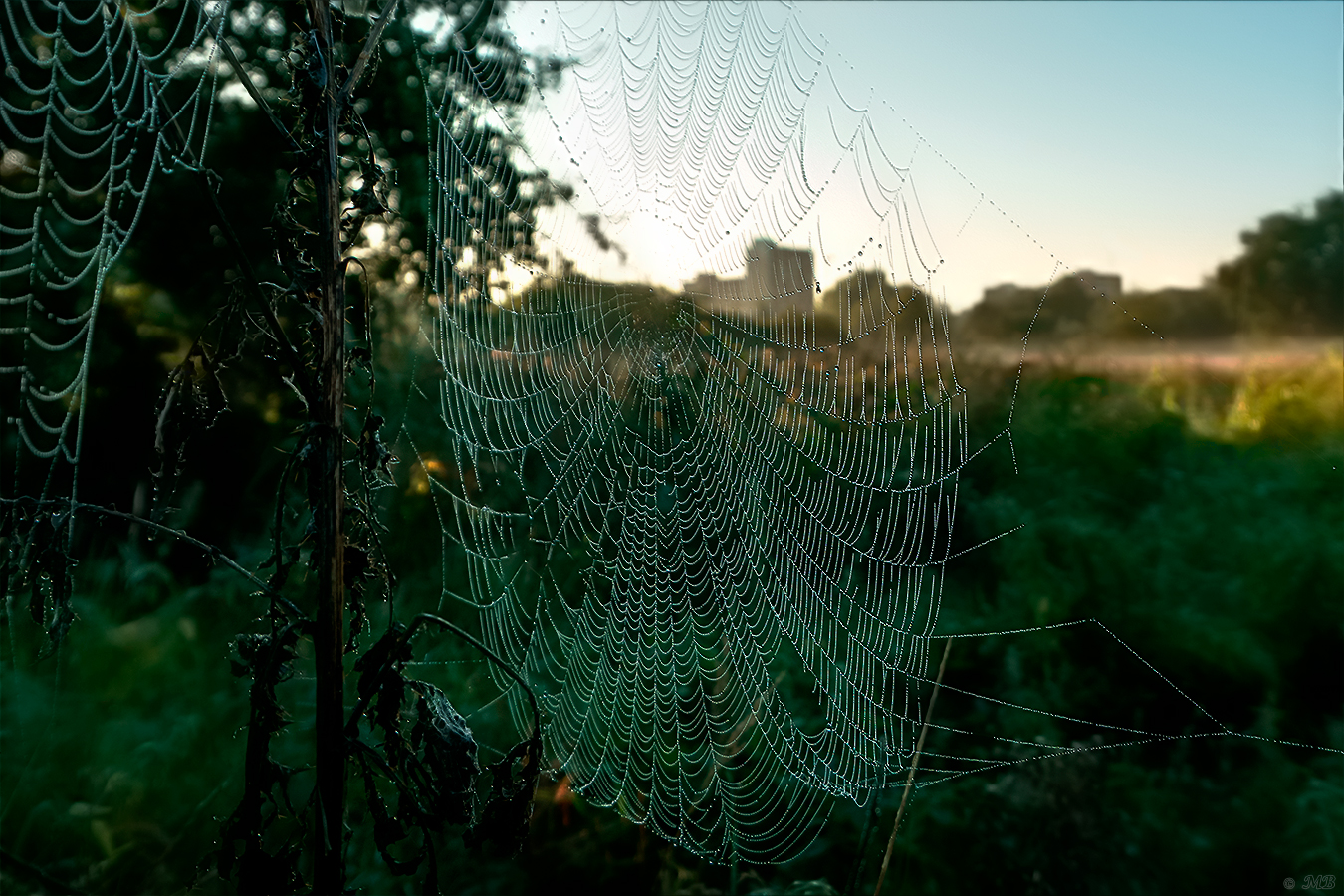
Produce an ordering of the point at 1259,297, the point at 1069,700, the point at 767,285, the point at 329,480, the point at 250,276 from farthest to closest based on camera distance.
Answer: the point at 1069,700 < the point at 1259,297 < the point at 767,285 < the point at 329,480 < the point at 250,276

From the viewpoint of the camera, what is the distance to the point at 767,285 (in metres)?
3.77

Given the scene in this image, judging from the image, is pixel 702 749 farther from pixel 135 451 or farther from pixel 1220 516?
pixel 135 451

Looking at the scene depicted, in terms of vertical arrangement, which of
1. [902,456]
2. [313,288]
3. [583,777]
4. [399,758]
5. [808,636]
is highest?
[313,288]

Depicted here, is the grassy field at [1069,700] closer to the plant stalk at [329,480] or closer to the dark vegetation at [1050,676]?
the dark vegetation at [1050,676]

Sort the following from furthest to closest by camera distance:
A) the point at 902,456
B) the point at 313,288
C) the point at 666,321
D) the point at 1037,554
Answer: the point at 1037,554 → the point at 666,321 → the point at 902,456 → the point at 313,288

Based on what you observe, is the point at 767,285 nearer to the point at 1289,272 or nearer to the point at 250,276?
the point at 250,276

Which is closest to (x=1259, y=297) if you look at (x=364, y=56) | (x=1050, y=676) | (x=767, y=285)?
(x=1050, y=676)

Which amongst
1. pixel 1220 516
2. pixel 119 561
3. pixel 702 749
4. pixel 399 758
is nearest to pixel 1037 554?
pixel 1220 516

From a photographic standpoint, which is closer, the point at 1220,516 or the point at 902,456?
the point at 902,456

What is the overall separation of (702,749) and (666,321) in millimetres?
2181

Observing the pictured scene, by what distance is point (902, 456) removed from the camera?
4.11m

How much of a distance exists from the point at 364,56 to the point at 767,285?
215cm

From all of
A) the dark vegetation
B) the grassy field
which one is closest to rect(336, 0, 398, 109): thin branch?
the dark vegetation

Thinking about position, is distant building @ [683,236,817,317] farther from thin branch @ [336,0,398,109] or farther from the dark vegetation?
thin branch @ [336,0,398,109]
